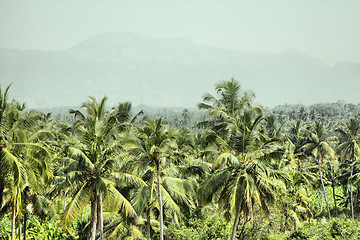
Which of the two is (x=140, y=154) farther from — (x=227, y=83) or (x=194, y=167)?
(x=227, y=83)

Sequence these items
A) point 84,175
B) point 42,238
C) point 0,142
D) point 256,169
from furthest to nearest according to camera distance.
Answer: point 42,238
point 256,169
point 84,175
point 0,142

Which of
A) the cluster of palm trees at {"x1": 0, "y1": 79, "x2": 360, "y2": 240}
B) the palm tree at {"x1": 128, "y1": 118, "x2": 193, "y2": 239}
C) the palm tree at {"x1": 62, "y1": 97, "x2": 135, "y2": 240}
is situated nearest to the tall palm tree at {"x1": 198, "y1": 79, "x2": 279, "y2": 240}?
the cluster of palm trees at {"x1": 0, "y1": 79, "x2": 360, "y2": 240}

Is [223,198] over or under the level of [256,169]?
under

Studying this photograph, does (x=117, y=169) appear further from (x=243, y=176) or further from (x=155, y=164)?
(x=243, y=176)

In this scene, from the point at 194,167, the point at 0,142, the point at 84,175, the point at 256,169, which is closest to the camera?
the point at 0,142

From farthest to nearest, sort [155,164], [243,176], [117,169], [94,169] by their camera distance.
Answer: [155,164]
[117,169]
[243,176]
[94,169]

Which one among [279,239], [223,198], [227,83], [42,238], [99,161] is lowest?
[42,238]

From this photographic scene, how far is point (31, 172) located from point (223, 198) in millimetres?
8832

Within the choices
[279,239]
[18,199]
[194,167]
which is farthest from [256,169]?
[18,199]

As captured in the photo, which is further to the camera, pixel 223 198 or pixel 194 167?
pixel 194 167

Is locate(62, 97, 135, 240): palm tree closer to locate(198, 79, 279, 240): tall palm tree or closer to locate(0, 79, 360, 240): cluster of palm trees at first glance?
locate(0, 79, 360, 240): cluster of palm trees

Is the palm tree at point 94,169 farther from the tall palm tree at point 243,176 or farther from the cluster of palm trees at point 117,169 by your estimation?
the tall palm tree at point 243,176

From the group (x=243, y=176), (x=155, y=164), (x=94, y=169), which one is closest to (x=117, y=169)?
(x=155, y=164)

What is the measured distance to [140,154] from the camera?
16469 mm
